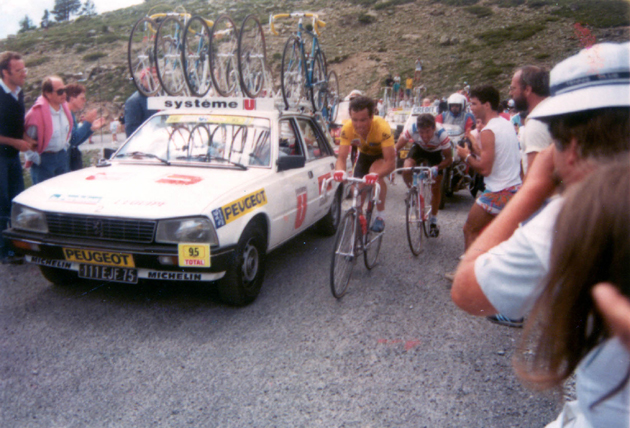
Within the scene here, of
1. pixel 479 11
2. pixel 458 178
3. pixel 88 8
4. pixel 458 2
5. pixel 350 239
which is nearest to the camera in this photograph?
pixel 350 239

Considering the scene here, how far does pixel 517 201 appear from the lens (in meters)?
1.41

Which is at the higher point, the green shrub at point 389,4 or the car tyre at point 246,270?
the green shrub at point 389,4

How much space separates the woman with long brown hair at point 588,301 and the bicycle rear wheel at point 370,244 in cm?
433

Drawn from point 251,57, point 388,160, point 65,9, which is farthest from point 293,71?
point 65,9

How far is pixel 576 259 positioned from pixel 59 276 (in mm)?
4867

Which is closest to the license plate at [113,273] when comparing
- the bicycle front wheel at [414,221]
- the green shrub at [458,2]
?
the bicycle front wheel at [414,221]

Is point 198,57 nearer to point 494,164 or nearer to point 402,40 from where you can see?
point 494,164

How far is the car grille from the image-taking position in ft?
13.0

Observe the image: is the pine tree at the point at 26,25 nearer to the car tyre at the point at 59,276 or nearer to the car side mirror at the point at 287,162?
the car tyre at the point at 59,276

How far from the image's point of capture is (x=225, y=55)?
278 inches

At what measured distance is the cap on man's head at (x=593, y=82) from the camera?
3.84 feet

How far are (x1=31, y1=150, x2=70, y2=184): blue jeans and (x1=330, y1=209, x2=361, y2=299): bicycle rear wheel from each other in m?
3.74

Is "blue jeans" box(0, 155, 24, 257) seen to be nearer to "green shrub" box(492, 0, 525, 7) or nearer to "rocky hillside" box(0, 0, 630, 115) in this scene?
"rocky hillside" box(0, 0, 630, 115)

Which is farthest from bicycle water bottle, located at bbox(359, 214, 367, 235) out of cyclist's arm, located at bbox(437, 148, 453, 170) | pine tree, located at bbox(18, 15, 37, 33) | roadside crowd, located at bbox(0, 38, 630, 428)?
pine tree, located at bbox(18, 15, 37, 33)
